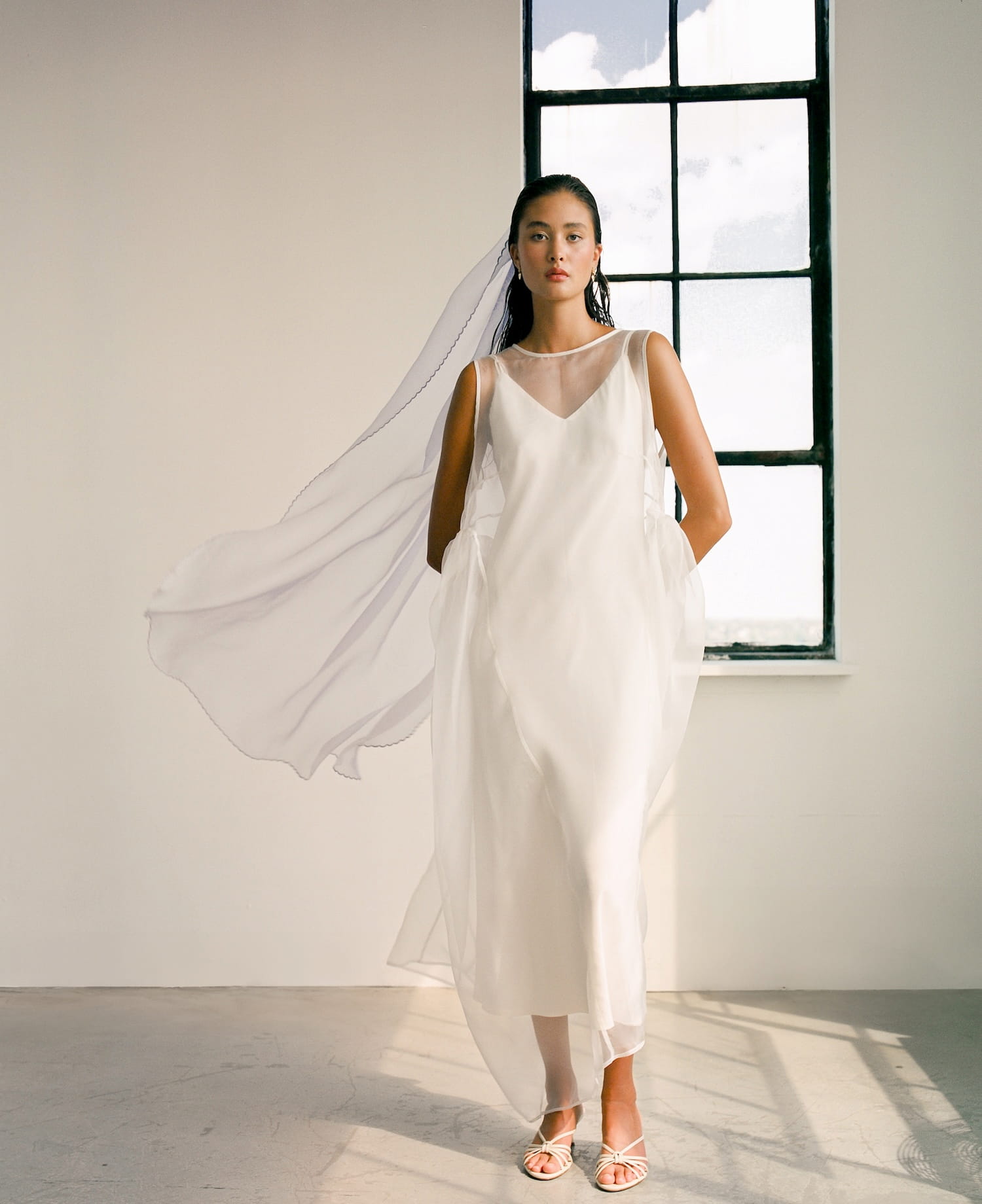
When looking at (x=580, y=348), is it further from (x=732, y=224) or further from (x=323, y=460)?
(x=732, y=224)

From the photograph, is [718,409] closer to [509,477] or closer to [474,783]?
[509,477]

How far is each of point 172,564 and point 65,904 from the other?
114 cm

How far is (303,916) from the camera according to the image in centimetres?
359

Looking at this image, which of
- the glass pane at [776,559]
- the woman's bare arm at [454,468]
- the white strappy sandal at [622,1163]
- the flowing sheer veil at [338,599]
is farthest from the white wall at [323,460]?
the white strappy sandal at [622,1163]

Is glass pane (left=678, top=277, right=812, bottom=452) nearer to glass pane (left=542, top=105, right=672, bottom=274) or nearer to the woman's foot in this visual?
glass pane (left=542, top=105, right=672, bottom=274)

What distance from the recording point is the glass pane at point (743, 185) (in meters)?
3.68

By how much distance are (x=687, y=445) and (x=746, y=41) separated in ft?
6.77

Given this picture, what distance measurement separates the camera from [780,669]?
11.5 ft

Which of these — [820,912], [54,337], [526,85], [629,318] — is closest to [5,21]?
[54,337]

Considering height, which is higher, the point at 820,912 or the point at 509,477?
the point at 509,477

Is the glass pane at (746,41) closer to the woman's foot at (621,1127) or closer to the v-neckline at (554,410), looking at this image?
the v-neckline at (554,410)

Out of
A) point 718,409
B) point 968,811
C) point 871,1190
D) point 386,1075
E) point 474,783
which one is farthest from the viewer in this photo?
point 718,409

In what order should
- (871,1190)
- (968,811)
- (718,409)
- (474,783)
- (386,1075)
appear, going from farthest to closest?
(718,409) < (968,811) < (386,1075) < (474,783) < (871,1190)

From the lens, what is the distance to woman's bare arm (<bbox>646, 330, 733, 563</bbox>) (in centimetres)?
232
